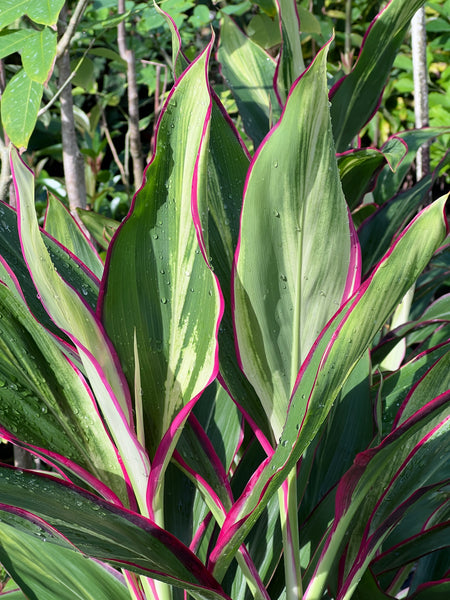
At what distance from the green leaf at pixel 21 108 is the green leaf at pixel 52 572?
0.36 meters

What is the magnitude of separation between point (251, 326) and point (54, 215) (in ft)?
1.19

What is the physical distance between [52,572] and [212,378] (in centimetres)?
30

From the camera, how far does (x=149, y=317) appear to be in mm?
502

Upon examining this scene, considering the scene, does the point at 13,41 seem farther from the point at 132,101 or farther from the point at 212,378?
the point at 132,101

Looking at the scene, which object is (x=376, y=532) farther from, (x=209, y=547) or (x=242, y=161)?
(x=242, y=161)

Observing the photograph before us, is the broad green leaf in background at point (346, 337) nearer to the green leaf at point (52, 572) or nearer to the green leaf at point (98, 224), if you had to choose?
the green leaf at point (52, 572)

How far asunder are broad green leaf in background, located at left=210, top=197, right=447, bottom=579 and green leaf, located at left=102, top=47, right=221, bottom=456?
8 cm

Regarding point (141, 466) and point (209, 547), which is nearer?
point (141, 466)

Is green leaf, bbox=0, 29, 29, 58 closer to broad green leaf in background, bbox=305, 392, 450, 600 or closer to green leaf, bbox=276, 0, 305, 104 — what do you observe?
green leaf, bbox=276, 0, 305, 104

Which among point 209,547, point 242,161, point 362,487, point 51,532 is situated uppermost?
point 242,161

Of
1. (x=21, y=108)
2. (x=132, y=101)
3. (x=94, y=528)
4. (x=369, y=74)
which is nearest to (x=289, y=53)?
(x=369, y=74)

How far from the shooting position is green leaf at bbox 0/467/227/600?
40 centimetres

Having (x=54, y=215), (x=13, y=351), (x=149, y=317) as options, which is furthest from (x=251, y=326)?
(x=54, y=215)

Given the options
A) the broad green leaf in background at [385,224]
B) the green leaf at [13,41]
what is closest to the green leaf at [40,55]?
the green leaf at [13,41]
